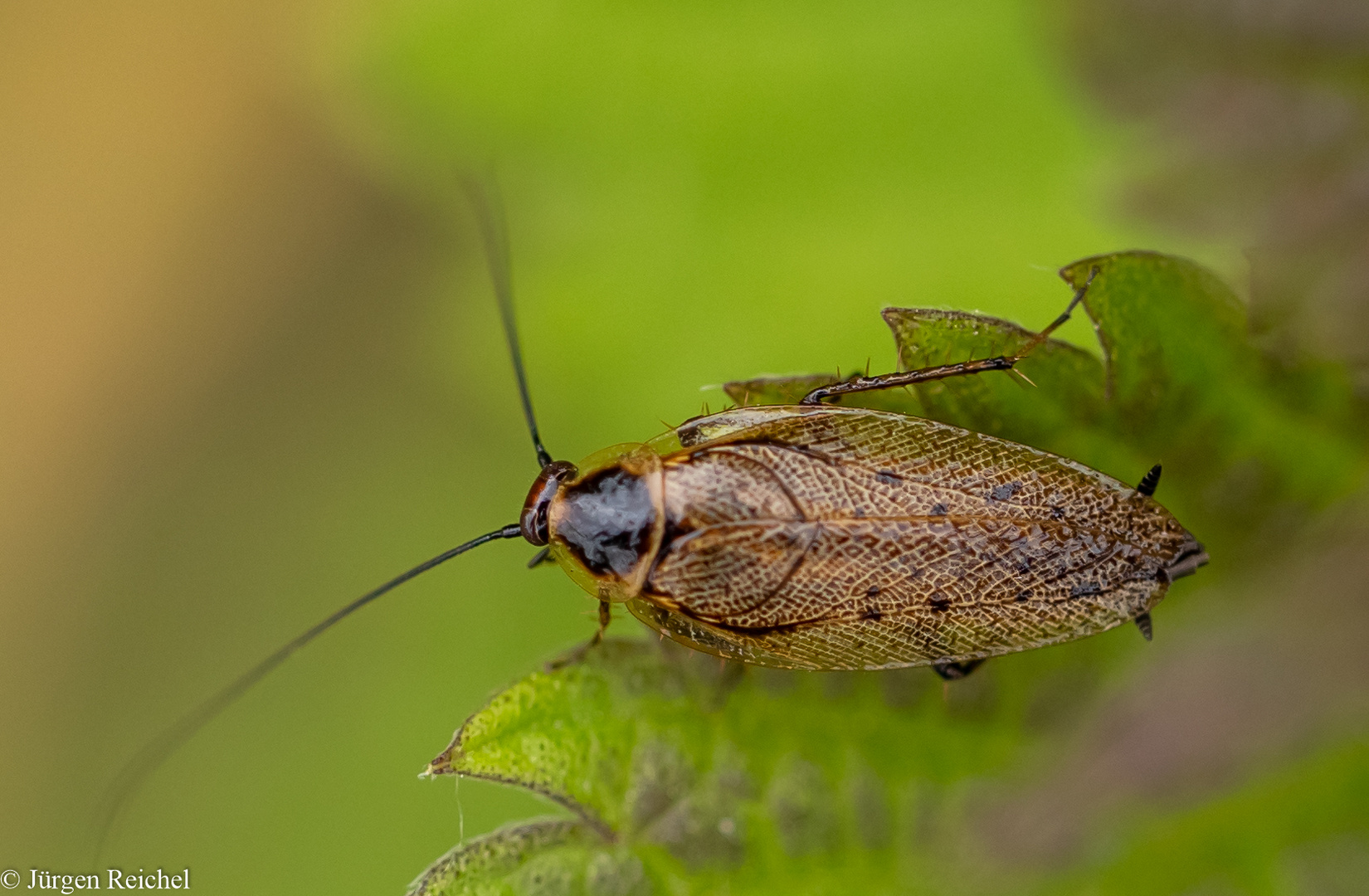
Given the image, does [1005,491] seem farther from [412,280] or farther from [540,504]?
[412,280]

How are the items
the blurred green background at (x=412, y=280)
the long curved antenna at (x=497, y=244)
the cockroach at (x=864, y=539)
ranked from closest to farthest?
the cockroach at (x=864, y=539) < the blurred green background at (x=412, y=280) < the long curved antenna at (x=497, y=244)

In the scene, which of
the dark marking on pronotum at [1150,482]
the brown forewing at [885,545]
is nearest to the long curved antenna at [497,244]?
the brown forewing at [885,545]

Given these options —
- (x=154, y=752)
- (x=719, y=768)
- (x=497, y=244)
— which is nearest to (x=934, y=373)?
(x=719, y=768)

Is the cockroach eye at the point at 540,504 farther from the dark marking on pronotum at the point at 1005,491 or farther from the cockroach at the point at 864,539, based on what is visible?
the dark marking on pronotum at the point at 1005,491

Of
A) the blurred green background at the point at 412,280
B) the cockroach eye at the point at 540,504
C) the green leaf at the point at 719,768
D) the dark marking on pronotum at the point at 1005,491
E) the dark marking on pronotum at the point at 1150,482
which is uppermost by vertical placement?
the blurred green background at the point at 412,280

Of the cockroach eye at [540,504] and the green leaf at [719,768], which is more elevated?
the cockroach eye at [540,504]

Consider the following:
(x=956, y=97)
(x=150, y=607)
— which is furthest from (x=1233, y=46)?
(x=150, y=607)
